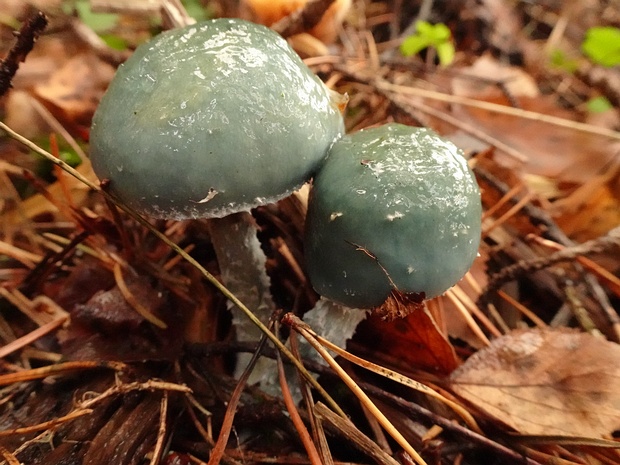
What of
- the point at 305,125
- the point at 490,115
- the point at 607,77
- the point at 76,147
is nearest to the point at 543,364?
the point at 305,125

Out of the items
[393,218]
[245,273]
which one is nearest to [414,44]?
[245,273]

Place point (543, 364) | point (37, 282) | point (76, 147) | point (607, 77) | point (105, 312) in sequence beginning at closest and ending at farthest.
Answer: point (543, 364)
point (105, 312)
point (37, 282)
point (76, 147)
point (607, 77)

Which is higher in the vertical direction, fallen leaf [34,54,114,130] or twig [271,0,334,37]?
twig [271,0,334,37]

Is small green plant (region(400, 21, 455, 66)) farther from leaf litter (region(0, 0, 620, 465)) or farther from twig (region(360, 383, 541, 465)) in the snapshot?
twig (region(360, 383, 541, 465))

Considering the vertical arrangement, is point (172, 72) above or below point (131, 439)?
above

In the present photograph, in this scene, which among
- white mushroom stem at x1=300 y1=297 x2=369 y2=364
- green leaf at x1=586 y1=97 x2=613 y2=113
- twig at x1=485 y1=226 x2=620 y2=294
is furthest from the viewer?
green leaf at x1=586 y1=97 x2=613 y2=113

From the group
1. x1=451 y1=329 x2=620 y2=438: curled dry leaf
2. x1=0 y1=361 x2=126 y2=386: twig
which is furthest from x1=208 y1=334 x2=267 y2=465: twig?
x1=451 y1=329 x2=620 y2=438: curled dry leaf

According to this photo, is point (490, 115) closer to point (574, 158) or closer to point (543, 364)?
point (574, 158)

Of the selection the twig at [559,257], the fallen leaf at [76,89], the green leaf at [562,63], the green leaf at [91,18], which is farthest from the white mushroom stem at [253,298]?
the green leaf at [562,63]
